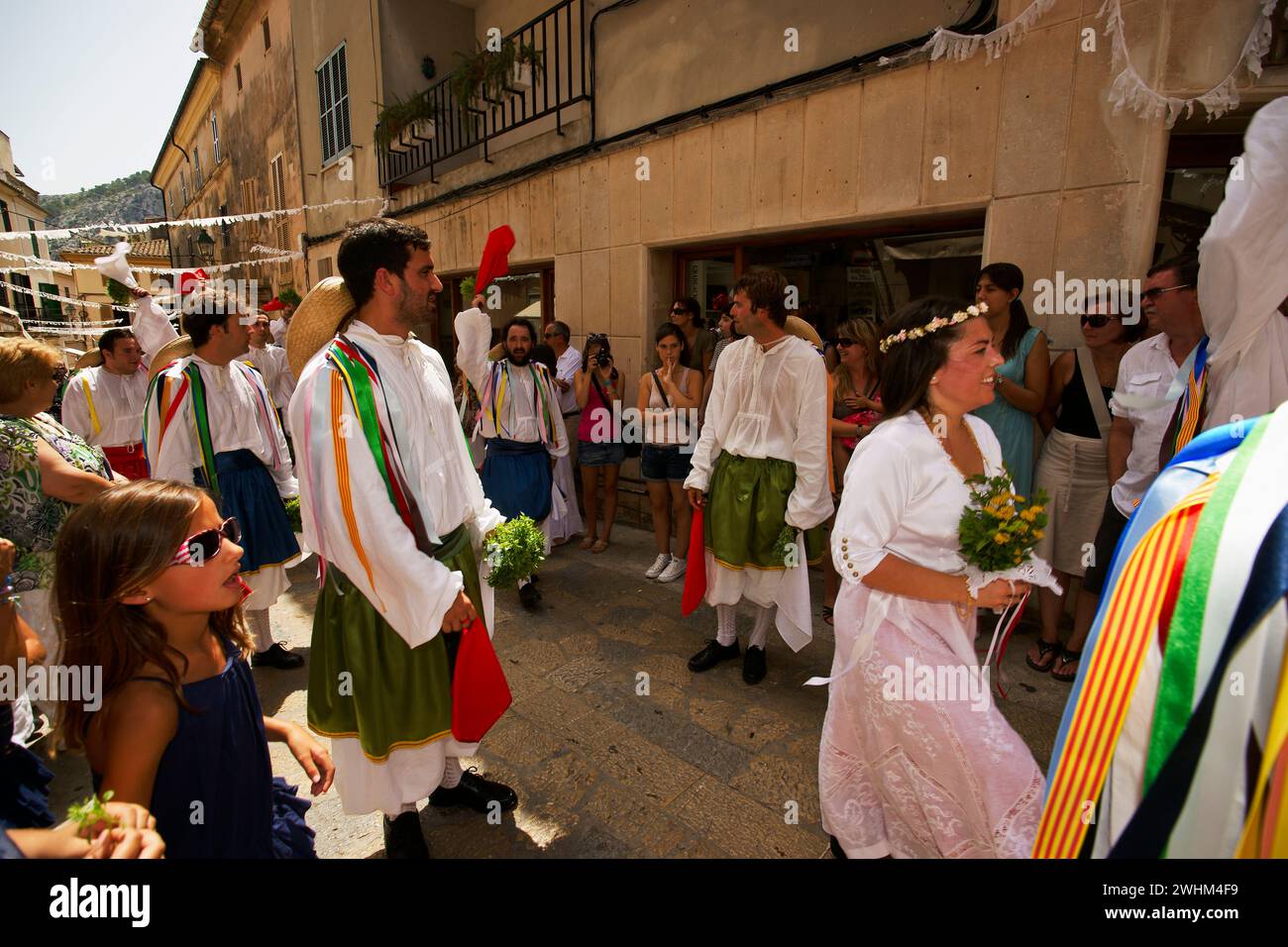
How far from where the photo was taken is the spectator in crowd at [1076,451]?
347cm

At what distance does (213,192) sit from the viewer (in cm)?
2319

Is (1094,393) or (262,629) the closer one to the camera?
(1094,393)

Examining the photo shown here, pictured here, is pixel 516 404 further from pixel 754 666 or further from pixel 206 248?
pixel 206 248

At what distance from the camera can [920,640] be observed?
72.4 inches

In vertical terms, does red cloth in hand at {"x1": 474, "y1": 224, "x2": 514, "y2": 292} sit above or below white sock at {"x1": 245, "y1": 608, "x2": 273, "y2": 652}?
above

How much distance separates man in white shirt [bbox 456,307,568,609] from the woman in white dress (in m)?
3.28

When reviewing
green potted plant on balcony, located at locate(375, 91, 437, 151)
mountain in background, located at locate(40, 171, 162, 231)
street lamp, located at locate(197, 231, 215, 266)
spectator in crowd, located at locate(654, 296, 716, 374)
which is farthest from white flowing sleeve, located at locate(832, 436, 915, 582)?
street lamp, located at locate(197, 231, 215, 266)

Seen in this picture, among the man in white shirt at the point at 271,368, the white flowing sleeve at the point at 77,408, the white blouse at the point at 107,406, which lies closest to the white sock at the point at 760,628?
the white blouse at the point at 107,406

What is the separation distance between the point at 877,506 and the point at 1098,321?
8.61ft

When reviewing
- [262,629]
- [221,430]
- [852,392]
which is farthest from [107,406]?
[852,392]

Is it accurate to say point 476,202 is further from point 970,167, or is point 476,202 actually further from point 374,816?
point 374,816

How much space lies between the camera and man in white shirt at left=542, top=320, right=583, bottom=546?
561 centimetres

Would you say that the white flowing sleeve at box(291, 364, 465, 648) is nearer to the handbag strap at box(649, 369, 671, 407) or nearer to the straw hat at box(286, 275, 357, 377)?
the straw hat at box(286, 275, 357, 377)
